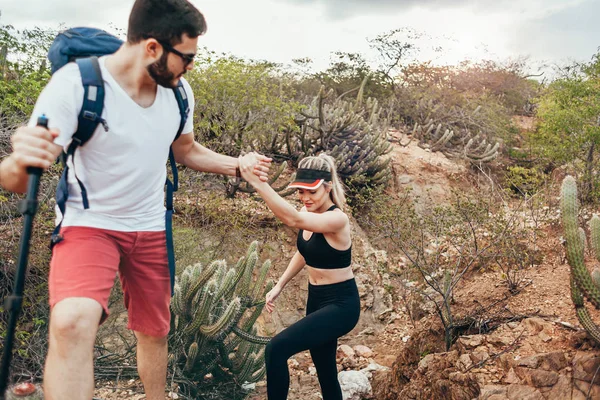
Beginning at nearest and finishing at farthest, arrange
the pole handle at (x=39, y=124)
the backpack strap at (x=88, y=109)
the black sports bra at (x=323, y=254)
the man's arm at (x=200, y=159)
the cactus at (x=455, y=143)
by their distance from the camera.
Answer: the pole handle at (x=39, y=124)
the backpack strap at (x=88, y=109)
the man's arm at (x=200, y=159)
the black sports bra at (x=323, y=254)
the cactus at (x=455, y=143)

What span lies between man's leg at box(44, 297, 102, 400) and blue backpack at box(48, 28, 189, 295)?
351 mm

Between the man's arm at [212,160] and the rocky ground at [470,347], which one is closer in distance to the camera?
the man's arm at [212,160]

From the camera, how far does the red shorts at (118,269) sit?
91.7 inches

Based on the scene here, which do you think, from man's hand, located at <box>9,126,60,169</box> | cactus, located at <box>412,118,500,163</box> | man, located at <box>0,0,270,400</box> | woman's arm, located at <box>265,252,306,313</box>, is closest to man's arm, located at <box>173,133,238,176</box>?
man, located at <box>0,0,270,400</box>

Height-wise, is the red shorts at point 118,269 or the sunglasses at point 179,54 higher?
the sunglasses at point 179,54

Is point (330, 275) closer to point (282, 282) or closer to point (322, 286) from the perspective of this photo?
point (322, 286)

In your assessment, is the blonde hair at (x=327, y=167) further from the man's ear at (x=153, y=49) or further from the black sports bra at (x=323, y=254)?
the man's ear at (x=153, y=49)

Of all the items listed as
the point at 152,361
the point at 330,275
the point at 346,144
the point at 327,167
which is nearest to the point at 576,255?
the point at 330,275

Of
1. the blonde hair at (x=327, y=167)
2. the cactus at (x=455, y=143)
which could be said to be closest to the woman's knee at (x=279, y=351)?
the blonde hair at (x=327, y=167)

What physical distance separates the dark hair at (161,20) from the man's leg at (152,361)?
141cm

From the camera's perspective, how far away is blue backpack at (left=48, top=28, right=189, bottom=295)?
2336 mm

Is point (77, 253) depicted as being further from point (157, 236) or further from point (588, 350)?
point (588, 350)

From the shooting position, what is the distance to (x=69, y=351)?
2215 mm

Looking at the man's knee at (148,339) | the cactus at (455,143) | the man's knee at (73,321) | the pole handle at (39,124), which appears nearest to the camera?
the pole handle at (39,124)
